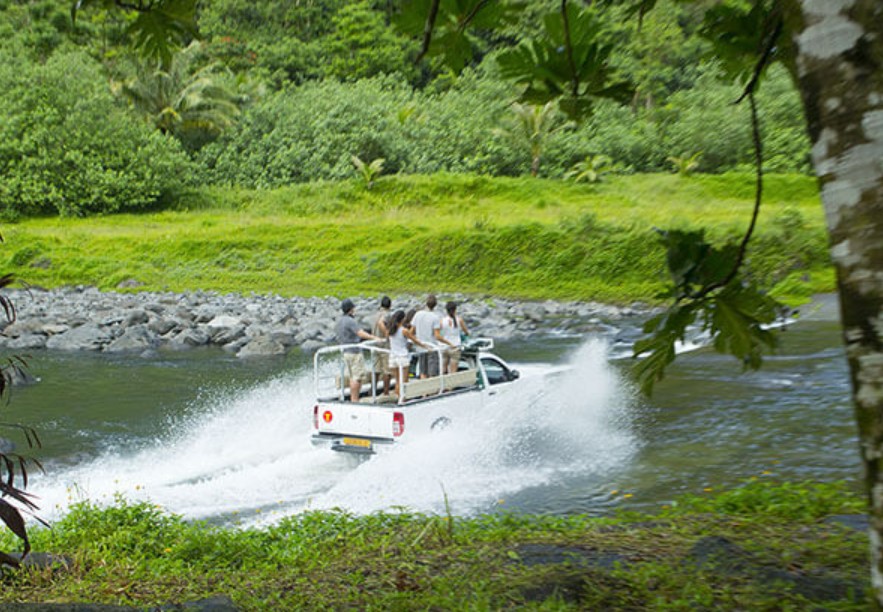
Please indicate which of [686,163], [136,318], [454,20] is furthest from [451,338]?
[686,163]

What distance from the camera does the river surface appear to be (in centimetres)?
1016

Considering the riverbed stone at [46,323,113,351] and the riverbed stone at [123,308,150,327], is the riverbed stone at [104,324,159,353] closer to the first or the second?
the riverbed stone at [46,323,113,351]

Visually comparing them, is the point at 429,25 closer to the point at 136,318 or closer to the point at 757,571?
the point at 757,571

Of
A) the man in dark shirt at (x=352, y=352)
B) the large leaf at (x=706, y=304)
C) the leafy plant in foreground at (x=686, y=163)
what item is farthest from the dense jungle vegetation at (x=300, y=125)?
the large leaf at (x=706, y=304)

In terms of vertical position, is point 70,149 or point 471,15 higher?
point 70,149

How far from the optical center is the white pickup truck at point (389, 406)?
1092 cm

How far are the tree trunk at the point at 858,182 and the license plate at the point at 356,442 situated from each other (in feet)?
29.0

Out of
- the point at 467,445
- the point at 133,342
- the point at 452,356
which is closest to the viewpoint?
the point at 467,445

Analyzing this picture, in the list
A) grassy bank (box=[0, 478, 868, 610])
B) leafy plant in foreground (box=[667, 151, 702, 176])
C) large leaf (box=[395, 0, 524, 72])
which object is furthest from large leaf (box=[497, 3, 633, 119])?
leafy plant in foreground (box=[667, 151, 702, 176])

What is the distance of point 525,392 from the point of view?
13281mm

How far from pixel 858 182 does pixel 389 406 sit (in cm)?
898

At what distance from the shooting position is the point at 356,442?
11102 mm

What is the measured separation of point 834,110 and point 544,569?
2949 mm

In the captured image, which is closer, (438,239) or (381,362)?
(381,362)
